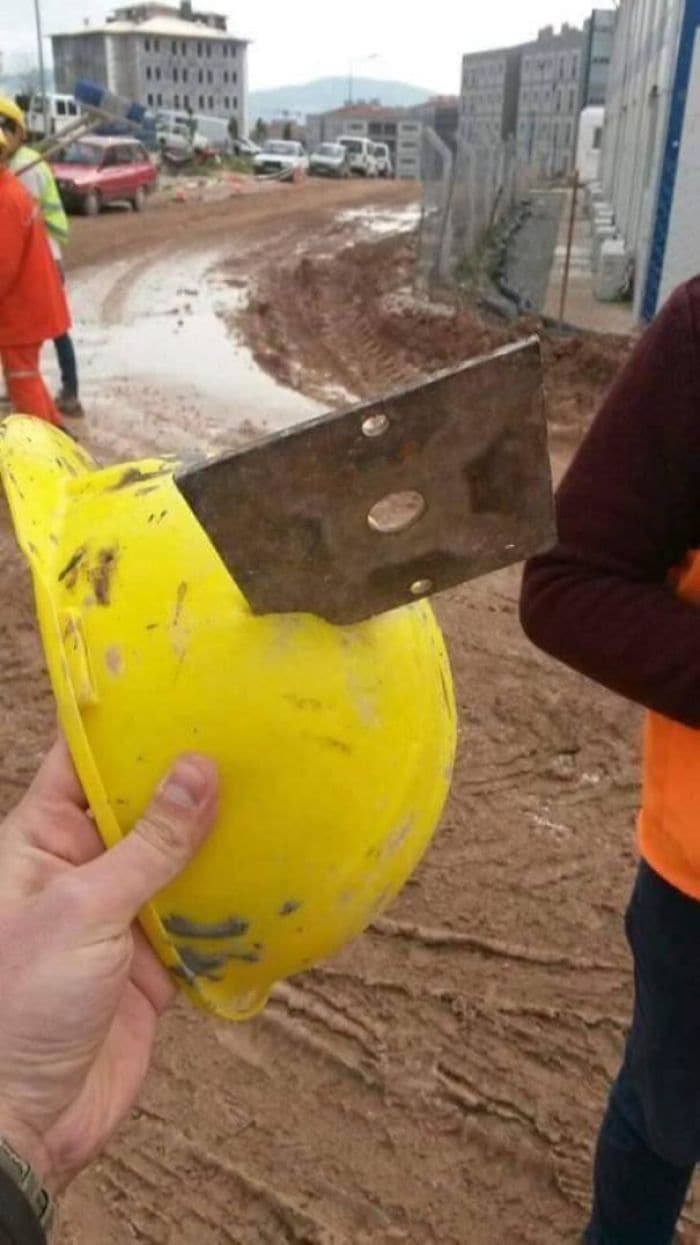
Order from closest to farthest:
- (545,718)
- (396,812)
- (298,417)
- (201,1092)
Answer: (396,812)
(201,1092)
(545,718)
(298,417)

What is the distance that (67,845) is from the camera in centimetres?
158

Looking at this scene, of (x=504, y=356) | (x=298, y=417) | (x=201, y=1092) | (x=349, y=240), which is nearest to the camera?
(x=504, y=356)

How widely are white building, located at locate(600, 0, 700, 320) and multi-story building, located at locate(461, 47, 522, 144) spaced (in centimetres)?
3594

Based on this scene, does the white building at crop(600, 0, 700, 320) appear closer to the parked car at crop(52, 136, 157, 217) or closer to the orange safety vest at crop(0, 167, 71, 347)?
the orange safety vest at crop(0, 167, 71, 347)

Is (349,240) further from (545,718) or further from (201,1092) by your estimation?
(201,1092)

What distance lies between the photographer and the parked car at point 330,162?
38344 millimetres

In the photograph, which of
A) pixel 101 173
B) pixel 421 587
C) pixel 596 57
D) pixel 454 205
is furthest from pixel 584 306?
pixel 596 57

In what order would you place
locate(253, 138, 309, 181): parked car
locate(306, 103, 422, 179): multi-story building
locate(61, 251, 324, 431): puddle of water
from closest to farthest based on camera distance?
locate(61, 251, 324, 431): puddle of water, locate(253, 138, 309, 181): parked car, locate(306, 103, 422, 179): multi-story building

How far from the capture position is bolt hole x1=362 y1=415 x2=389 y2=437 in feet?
3.62

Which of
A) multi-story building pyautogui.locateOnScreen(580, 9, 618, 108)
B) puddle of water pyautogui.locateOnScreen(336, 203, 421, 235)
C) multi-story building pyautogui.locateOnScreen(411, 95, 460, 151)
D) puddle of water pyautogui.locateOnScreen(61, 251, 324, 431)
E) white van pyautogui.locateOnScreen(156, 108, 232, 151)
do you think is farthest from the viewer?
multi-story building pyautogui.locateOnScreen(411, 95, 460, 151)

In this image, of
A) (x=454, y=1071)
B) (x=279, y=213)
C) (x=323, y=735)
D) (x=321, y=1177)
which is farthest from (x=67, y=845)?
(x=279, y=213)

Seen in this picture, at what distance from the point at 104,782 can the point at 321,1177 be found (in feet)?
5.37

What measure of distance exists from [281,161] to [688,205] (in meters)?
28.8

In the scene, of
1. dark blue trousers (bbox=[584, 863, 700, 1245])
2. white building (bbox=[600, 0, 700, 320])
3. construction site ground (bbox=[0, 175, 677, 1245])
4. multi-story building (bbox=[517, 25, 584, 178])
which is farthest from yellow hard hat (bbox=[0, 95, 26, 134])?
multi-story building (bbox=[517, 25, 584, 178])
